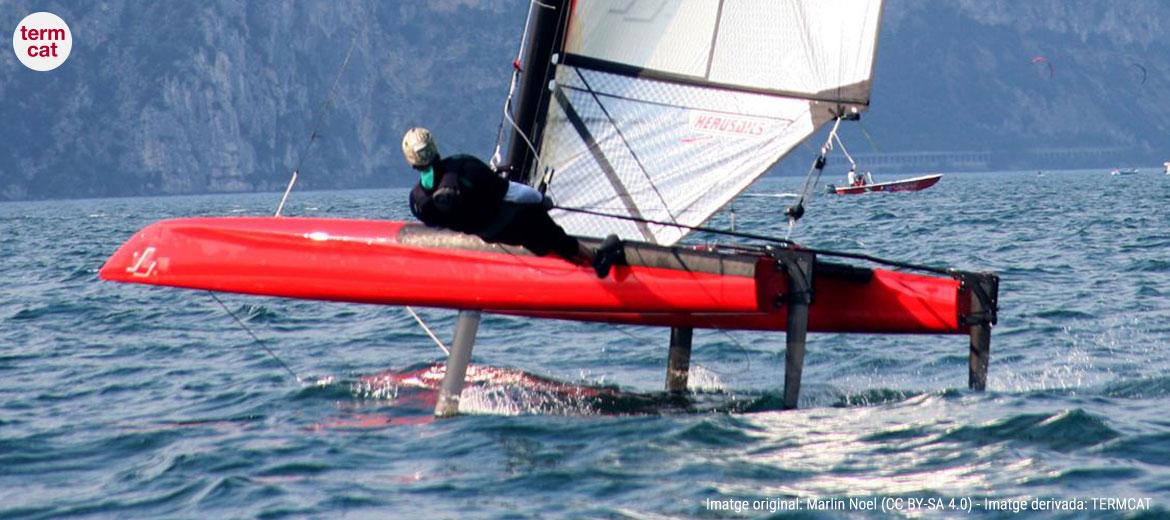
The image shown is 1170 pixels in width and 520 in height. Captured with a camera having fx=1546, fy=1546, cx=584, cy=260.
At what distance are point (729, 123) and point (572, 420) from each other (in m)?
2.48

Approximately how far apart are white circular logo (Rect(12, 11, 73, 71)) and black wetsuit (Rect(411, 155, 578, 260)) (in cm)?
14703

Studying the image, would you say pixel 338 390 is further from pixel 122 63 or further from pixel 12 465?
pixel 122 63

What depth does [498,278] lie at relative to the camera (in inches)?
357

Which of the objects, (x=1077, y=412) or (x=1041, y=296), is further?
A: (x=1041, y=296)

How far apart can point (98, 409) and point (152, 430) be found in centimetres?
108

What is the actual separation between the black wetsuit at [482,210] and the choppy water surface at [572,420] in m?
1.04

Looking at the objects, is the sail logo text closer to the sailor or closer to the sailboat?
the sailboat

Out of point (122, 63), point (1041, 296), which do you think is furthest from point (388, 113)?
point (1041, 296)

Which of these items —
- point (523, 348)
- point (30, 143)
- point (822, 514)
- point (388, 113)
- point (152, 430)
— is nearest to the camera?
point (822, 514)

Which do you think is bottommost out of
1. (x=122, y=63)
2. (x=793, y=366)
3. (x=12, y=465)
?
(x=12, y=465)

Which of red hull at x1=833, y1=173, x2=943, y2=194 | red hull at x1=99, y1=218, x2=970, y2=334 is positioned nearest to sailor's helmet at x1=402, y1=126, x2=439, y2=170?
red hull at x1=99, y1=218, x2=970, y2=334

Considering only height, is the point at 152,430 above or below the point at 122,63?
below

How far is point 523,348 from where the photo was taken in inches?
498

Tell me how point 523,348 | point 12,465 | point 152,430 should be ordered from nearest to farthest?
point 12,465, point 152,430, point 523,348
